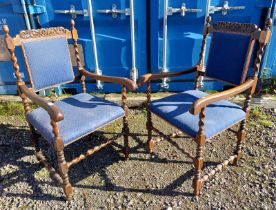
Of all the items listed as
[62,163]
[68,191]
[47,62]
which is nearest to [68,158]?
[68,191]

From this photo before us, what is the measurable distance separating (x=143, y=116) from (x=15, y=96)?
1.78 metres

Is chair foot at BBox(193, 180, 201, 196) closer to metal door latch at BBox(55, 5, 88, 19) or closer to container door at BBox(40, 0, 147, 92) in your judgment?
container door at BBox(40, 0, 147, 92)

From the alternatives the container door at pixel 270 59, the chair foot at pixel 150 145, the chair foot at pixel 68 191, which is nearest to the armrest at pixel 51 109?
the chair foot at pixel 68 191

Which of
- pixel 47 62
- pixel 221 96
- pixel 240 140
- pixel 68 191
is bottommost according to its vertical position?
pixel 68 191

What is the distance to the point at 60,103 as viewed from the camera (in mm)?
2588

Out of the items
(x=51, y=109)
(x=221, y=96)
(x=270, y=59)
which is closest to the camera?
(x=51, y=109)

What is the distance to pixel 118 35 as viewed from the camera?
3420mm

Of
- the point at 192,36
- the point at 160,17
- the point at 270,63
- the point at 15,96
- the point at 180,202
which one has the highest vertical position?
the point at 160,17

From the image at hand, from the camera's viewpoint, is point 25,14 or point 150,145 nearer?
point 150,145

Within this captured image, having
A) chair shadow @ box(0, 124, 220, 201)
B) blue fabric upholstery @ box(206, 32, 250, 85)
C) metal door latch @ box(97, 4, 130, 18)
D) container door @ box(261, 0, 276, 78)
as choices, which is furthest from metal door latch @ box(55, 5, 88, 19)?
container door @ box(261, 0, 276, 78)

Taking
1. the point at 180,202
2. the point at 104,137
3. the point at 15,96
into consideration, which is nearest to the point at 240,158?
the point at 180,202

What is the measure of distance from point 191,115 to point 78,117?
92cm

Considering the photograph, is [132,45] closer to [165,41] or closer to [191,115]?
[165,41]

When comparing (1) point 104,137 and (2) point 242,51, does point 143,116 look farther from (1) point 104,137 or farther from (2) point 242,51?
(2) point 242,51
